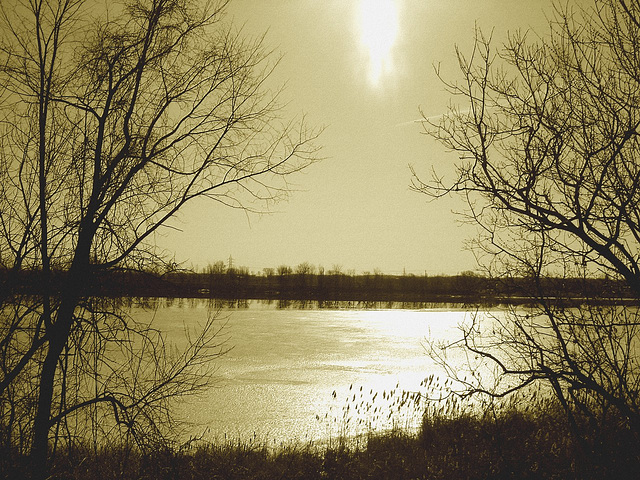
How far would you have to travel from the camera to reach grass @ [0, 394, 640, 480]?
579cm

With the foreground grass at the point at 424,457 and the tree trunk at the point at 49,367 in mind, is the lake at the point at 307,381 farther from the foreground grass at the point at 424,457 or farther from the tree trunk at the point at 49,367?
the tree trunk at the point at 49,367

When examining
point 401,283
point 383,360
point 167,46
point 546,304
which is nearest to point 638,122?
point 546,304

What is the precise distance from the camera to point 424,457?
7426 mm

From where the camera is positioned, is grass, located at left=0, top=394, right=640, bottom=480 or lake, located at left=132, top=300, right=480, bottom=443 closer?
grass, located at left=0, top=394, right=640, bottom=480

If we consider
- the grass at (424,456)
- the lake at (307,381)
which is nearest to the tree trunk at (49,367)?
the lake at (307,381)

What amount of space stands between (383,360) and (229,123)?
619 inches

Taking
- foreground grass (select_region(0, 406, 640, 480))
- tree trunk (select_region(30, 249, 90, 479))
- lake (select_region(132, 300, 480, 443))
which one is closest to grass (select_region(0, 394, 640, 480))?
foreground grass (select_region(0, 406, 640, 480))

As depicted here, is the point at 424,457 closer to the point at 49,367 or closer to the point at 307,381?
the point at 49,367

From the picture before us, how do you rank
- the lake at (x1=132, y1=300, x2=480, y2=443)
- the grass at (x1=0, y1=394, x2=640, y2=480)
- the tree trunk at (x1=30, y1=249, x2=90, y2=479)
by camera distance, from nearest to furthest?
the tree trunk at (x1=30, y1=249, x2=90, y2=479) < the grass at (x1=0, y1=394, x2=640, y2=480) < the lake at (x1=132, y1=300, x2=480, y2=443)

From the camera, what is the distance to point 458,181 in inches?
145

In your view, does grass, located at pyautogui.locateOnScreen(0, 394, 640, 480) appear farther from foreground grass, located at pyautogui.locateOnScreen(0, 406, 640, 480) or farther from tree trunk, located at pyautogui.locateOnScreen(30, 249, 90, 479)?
tree trunk, located at pyautogui.locateOnScreen(30, 249, 90, 479)

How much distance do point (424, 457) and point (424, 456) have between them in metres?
0.08

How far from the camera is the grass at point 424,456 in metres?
5.79

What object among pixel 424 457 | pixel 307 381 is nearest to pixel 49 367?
pixel 424 457
